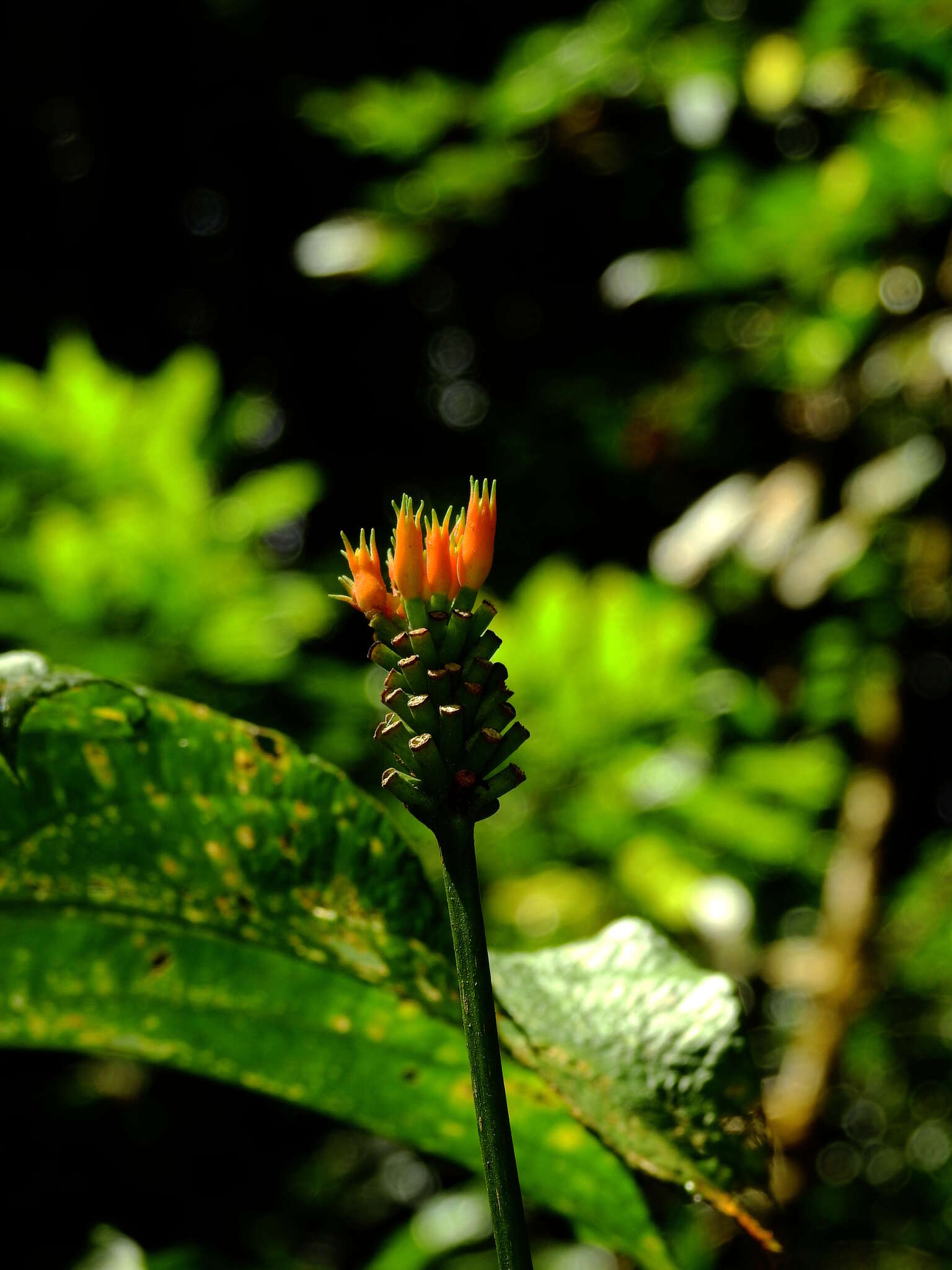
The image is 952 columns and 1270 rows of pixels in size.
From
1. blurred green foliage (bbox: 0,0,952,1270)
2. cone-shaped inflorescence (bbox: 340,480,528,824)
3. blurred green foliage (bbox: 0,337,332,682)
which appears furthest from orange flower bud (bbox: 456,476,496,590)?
blurred green foliage (bbox: 0,337,332,682)

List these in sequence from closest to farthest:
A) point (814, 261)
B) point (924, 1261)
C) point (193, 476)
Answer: point (193, 476), point (814, 261), point (924, 1261)

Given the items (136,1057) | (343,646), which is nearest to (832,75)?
(343,646)

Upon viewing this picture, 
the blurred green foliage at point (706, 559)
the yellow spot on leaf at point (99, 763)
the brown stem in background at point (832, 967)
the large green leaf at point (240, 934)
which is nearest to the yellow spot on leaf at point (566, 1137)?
the large green leaf at point (240, 934)

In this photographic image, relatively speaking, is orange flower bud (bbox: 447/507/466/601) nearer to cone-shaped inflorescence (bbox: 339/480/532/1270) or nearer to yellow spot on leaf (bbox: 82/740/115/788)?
cone-shaped inflorescence (bbox: 339/480/532/1270)

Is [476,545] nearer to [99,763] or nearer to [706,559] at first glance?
[99,763]

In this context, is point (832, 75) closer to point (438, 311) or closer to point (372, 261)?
point (372, 261)

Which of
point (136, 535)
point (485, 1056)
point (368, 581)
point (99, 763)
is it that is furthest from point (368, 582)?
point (136, 535)
